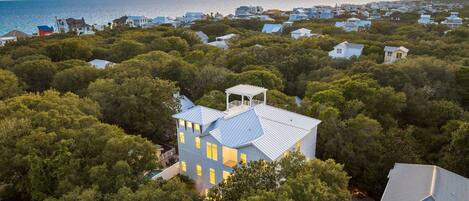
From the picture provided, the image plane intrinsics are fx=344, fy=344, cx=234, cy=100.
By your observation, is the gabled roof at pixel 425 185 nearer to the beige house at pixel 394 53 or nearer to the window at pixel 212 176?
the window at pixel 212 176

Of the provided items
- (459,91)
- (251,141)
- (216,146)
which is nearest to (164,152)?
(216,146)

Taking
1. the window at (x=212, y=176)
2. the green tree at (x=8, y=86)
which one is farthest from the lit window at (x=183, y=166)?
the green tree at (x=8, y=86)

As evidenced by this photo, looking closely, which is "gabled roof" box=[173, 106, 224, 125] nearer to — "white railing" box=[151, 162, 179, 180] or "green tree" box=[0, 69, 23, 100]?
"white railing" box=[151, 162, 179, 180]

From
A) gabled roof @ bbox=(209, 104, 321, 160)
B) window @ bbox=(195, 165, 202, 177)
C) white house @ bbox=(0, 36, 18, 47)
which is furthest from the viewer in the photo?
white house @ bbox=(0, 36, 18, 47)

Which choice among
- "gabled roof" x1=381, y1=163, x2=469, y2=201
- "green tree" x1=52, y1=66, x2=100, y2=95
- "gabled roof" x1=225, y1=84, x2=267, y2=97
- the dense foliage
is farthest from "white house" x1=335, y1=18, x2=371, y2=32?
"gabled roof" x1=381, y1=163, x2=469, y2=201

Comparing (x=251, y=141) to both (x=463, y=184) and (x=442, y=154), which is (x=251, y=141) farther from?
(x=442, y=154)

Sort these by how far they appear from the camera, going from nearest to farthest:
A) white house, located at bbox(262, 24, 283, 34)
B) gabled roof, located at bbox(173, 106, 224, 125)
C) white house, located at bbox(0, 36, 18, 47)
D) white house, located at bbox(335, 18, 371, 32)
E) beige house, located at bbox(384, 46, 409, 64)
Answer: gabled roof, located at bbox(173, 106, 224, 125) → beige house, located at bbox(384, 46, 409, 64) → white house, located at bbox(0, 36, 18, 47) → white house, located at bbox(335, 18, 371, 32) → white house, located at bbox(262, 24, 283, 34)
